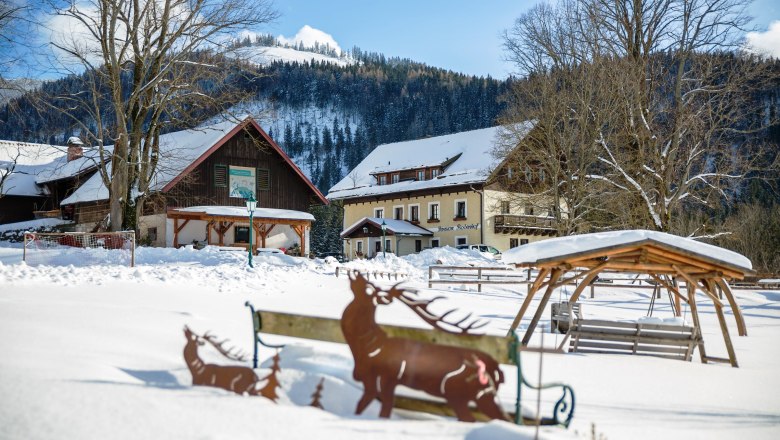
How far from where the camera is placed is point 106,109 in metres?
27.8

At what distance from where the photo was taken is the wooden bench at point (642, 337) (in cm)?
1144

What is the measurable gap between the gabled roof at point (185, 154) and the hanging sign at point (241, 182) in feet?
5.89

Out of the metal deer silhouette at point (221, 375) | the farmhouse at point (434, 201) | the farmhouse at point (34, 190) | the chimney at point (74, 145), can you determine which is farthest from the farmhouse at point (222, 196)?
the metal deer silhouette at point (221, 375)

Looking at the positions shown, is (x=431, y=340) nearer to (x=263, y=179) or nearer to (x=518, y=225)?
(x=263, y=179)

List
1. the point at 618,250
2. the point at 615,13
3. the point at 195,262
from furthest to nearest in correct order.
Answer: the point at 615,13
the point at 195,262
the point at 618,250

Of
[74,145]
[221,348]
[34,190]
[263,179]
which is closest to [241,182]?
[263,179]

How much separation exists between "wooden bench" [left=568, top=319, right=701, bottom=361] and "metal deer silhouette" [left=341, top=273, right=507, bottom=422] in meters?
6.70

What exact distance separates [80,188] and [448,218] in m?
26.5

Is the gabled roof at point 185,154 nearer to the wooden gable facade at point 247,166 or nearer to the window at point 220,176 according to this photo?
the wooden gable facade at point 247,166

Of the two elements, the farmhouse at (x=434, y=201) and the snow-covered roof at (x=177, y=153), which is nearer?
A: the snow-covered roof at (x=177, y=153)

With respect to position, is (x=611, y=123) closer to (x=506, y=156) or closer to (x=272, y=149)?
(x=506, y=156)

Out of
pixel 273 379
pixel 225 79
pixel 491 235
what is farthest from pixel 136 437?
pixel 491 235

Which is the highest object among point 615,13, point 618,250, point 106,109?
point 615,13

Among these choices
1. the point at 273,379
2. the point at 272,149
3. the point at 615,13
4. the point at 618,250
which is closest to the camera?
the point at 273,379
